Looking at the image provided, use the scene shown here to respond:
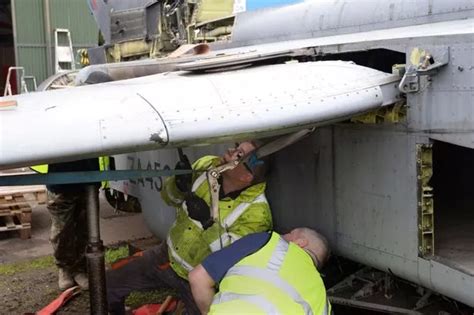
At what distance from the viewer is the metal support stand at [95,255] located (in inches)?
123

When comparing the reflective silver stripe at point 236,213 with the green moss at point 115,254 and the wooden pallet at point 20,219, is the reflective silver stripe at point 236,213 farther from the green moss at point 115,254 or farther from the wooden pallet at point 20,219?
the wooden pallet at point 20,219

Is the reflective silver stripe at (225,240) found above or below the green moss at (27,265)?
above

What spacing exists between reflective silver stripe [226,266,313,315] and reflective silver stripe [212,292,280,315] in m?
0.11

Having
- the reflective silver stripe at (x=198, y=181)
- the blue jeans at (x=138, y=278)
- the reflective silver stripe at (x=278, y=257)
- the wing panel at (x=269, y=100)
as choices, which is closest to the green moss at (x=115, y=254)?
the blue jeans at (x=138, y=278)

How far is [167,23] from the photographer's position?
6.04 metres

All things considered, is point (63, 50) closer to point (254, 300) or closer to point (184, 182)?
point (184, 182)

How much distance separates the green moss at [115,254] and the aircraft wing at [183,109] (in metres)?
3.24

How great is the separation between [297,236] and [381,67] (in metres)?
1.06

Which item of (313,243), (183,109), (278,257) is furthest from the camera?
(313,243)

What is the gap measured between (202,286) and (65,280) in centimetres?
243

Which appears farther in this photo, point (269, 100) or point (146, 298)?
point (146, 298)

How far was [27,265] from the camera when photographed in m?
5.84

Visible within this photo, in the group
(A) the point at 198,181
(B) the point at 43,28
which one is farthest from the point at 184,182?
(B) the point at 43,28

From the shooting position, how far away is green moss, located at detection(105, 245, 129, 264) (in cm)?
588
